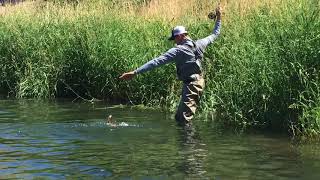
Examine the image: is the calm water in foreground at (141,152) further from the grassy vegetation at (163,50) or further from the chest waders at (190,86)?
the grassy vegetation at (163,50)

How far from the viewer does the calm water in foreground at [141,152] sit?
755cm

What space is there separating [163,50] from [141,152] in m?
4.94

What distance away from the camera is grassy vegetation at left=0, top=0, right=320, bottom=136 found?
31.7ft

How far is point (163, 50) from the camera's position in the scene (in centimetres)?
1335

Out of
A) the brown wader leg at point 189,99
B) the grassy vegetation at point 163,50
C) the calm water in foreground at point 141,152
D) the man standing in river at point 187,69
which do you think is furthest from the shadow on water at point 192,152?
the grassy vegetation at point 163,50

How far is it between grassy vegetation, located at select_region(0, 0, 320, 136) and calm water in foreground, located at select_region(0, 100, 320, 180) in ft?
2.04

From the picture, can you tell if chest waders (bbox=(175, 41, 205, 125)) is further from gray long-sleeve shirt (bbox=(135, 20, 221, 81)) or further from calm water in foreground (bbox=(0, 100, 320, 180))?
calm water in foreground (bbox=(0, 100, 320, 180))

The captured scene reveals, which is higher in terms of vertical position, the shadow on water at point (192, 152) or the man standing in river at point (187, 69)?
the man standing in river at point (187, 69)

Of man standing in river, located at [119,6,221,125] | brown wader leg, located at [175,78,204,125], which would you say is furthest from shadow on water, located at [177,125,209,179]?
man standing in river, located at [119,6,221,125]

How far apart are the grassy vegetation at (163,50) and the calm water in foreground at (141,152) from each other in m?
0.62

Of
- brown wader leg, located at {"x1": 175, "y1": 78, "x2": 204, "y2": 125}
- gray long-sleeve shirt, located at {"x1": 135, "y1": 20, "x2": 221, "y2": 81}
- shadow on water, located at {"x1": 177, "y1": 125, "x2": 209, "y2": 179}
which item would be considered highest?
gray long-sleeve shirt, located at {"x1": 135, "y1": 20, "x2": 221, "y2": 81}

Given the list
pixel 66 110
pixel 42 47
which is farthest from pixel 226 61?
pixel 42 47

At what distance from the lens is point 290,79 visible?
9.64 metres

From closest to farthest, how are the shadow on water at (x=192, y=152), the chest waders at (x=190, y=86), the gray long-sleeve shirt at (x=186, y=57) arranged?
the shadow on water at (x=192, y=152)
the gray long-sleeve shirt at (x=186, y=57)
the chest waders at (x=190, y=86)
